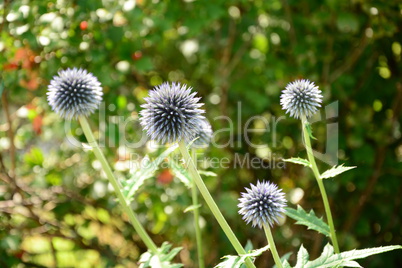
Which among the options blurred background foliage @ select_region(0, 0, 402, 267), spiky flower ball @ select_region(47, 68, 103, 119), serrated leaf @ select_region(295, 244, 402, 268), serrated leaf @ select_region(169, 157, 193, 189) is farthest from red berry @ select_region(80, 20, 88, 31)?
serrated leaf @ select_region(295, 244, 402, 268)

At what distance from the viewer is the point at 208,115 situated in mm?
3449

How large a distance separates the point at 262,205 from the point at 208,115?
6.33ft

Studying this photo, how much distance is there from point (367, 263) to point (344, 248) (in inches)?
11.8

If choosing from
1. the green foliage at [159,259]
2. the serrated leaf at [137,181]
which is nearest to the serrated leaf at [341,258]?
the green foliage at [159,259]

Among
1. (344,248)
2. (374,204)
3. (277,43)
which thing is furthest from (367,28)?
(344,248)

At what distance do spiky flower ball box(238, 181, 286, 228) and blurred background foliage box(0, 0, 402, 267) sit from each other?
1218 millimetres

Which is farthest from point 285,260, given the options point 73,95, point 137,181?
point 73,95

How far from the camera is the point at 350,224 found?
312 centimetres

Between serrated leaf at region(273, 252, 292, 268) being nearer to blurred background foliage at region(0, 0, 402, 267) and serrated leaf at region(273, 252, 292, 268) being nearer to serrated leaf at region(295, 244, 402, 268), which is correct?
serrated leaf at region(295, 244, 402, 268)

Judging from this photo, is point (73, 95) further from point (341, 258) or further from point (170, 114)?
point (341, 258)

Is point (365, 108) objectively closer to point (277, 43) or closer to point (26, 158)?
point (277, 43)

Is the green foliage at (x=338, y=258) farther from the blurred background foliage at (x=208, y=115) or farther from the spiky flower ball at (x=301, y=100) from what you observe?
the blurred background foliage at (x=208, y=115)

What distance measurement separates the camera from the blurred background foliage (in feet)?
9.04

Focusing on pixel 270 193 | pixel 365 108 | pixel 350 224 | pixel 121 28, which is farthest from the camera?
pixel 365 108
